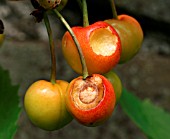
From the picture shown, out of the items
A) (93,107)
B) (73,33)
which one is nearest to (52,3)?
(73,33)

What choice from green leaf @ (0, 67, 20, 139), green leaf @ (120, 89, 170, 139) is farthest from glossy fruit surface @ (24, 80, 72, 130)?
green leaf @ (120, 89, 170, 139)

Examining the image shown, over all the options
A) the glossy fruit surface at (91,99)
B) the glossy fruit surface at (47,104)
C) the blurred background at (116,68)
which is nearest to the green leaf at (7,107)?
the glossy fruit surface at (47,104)

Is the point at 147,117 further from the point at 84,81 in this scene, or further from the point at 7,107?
the point at 84,81

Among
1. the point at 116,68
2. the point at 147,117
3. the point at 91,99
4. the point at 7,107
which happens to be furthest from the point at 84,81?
Result: the point at 116,68

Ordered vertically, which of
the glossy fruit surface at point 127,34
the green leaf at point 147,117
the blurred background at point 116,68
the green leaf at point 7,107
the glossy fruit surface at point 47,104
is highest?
the glossy fruit surface at point 127,34

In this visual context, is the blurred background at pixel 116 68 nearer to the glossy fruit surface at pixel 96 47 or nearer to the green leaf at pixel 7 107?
the green leaf at pixel 7 107

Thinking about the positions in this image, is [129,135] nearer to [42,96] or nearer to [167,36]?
[167,36]
